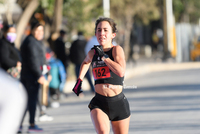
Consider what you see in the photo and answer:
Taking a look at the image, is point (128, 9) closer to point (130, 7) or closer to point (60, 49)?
point (130, 7)

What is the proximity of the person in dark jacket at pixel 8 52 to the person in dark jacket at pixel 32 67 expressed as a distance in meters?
0.42

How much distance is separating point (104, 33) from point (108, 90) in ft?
1.85

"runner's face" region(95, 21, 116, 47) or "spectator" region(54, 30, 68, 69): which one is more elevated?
"runner's face" region(95, 21, 116, 47)

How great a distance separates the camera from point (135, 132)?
7.30 metres

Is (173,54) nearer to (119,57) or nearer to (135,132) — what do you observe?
(135,132)

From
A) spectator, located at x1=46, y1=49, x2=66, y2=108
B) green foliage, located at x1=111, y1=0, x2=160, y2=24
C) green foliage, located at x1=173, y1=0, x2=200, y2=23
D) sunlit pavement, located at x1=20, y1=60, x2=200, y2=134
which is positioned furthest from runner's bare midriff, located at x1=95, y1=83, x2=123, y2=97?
green foliage, located at x1=173, y1=0, x2=200, y2=23

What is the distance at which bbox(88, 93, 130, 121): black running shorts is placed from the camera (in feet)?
14.5

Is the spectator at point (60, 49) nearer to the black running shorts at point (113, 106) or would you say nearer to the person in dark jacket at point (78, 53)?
→ the person in dark jacket at point (78, 53)

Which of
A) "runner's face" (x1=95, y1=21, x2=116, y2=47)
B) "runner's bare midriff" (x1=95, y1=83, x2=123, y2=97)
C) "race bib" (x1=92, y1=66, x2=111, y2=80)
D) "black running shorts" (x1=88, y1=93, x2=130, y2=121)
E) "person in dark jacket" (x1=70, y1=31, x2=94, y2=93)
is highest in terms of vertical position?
"runner's face" (x1=95, y1=21, x2=116, y2=47)

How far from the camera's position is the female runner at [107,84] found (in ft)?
14.3

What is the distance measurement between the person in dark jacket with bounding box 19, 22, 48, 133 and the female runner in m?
3.05

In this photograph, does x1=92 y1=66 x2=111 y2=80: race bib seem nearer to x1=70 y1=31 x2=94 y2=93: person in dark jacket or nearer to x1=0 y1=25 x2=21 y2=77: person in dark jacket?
x1=0 y1=25 x2=21 y2=77: person in dark jacket

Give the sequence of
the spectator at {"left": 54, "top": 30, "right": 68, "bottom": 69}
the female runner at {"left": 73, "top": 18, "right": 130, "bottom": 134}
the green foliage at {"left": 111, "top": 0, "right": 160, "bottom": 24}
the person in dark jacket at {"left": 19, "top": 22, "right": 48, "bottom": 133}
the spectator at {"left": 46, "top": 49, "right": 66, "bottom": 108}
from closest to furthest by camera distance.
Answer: the female runner at {"left": 73, "top": 18, "right": 130, "bottom": 134} → the person in dark jacket at {"left": 19, "top": 22, "right": 48, "bottom": 133} → the spectator at {"left": 46, "top": 49, "right": 66, "bottom": 108} → the spectator at {"left": 54, "top": 30, "right": 68, "bottom": 69} → the green foliage at {"left": 111, "top": 0, "right": 160, "bottom": 24}

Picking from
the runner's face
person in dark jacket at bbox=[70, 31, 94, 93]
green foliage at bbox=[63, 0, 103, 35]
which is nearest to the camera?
the runner's face
